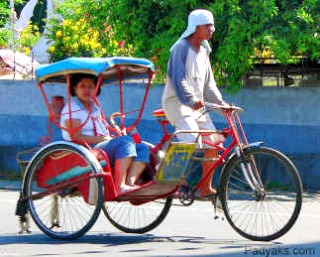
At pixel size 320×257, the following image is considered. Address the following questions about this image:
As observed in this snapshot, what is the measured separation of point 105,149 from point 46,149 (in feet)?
1.65

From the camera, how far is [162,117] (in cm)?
908

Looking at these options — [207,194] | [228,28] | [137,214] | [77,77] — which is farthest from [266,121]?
[77,77]

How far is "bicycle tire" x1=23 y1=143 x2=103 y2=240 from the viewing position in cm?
829

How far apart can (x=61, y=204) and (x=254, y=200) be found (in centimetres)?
171

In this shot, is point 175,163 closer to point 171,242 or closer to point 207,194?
point 207,194

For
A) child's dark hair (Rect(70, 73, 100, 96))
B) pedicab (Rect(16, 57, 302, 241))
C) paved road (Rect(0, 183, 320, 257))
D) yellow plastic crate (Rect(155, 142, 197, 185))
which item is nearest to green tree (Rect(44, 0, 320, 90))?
paved road (Rect(0, 183, 320, 257))

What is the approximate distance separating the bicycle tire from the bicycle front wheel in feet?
3.66

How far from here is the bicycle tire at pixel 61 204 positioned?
8289mm

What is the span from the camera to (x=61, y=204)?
8.78 metres

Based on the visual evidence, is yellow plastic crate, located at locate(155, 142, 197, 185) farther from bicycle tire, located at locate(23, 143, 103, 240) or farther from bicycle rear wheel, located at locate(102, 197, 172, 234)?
bicycle tire, located at locate(23, 143, 103, 240)

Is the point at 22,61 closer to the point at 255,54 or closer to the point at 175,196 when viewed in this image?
the point at 255,54

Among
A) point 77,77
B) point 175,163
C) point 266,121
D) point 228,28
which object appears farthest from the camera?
point 266,121

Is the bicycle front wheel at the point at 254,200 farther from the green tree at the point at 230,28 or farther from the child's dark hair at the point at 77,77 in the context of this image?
the green tree at the point at 230,28

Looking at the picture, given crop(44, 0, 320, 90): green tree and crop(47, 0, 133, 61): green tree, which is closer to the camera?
crop(44, 0, 320, 90): green tree
